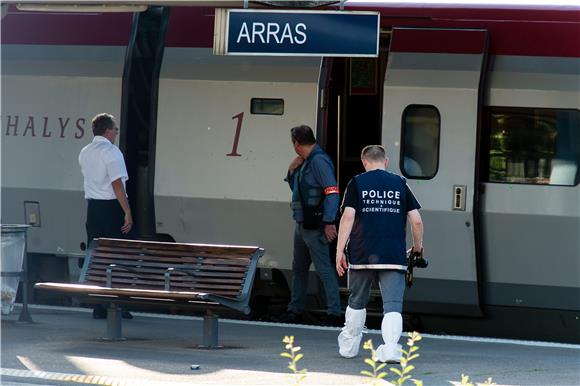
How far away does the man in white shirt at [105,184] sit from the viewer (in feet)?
35.6

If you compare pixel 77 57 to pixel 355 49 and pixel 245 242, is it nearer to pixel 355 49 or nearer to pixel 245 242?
pixel 245 242

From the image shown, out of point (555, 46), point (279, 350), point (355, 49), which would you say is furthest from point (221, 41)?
point (555, 46)

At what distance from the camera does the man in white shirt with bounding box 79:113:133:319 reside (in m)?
10.9

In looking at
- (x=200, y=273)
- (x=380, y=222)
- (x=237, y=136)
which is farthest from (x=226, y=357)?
(x=237, y=136)

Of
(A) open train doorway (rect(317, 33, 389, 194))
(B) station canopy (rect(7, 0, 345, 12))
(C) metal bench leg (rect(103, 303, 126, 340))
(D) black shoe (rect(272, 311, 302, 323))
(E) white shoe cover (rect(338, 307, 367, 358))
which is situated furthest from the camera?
(A) open train doorway (rect(317, 33, 389, 194))

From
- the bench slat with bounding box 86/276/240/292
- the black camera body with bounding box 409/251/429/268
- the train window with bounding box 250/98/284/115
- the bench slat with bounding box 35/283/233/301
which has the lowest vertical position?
the bench slat with bounding box 35/283/233/301

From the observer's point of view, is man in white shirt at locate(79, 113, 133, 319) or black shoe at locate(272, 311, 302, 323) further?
black shoe at locate(272, 311, 302, 323)

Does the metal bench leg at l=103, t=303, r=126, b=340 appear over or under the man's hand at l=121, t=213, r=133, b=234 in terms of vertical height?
under

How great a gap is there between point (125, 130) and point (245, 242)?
1622 millimetres

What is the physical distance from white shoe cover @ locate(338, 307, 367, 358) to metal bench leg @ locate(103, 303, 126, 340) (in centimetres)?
185

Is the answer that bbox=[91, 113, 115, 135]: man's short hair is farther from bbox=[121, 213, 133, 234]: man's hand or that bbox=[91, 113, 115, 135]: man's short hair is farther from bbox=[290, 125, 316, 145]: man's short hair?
bbox=[290, 125, 316, 145]: man's short hair

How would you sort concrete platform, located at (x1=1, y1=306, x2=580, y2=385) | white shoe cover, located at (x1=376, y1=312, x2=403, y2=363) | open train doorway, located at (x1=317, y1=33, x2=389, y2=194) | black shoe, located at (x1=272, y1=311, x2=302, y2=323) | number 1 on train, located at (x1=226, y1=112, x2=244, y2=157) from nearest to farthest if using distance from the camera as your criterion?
concrete platform, located at (x1=1, y1=306, x2=580, y2=385) → white shoe cover, located at (x1=376, y1=312, x2=403, y2=363) → black shoe, located at (x1=272, y1=311, x2=302, y2=323) → number 1 on train, located at (x1=226, y1=112, x2=244, y2=157) → open train doorway, located at (x1=317, y1=33, x2=389, y2=194)

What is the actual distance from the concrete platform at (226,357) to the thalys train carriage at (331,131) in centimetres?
101

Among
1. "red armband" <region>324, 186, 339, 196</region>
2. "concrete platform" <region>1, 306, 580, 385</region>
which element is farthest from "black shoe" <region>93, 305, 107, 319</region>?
"red armband" <region>324, 186, 339, 196</region>
